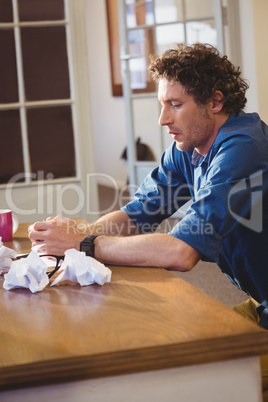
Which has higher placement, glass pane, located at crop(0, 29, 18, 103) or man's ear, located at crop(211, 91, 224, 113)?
glass pane, located at crop(0, 29, 18, 103)

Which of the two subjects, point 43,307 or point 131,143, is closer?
point 43,307

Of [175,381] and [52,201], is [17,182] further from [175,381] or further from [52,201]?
[175,381]

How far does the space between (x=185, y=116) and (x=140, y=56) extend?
120 inches

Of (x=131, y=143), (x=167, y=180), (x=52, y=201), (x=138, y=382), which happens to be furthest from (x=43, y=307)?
(x=131, y=143)

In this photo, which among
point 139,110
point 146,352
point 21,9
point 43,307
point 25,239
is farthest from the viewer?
point 139,110

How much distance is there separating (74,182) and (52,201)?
18 cm

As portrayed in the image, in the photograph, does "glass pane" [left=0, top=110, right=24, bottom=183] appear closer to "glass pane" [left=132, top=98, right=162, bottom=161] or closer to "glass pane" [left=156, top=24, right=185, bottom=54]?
"glass pane" [left=132, top=98, right=162, bottom=161]

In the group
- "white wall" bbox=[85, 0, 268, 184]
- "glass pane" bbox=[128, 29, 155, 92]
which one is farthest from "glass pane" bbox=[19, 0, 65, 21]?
"white wall" bbox=[85, 0, 268, 184]

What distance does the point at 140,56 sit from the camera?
459 cm

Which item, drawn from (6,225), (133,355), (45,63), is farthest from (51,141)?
(133,355)

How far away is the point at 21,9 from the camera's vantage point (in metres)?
3.33

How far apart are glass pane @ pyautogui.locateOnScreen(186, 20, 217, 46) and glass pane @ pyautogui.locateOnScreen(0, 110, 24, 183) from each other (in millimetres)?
1699

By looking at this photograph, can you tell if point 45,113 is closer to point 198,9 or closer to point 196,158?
point 198,9

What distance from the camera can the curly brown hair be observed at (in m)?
1.67
